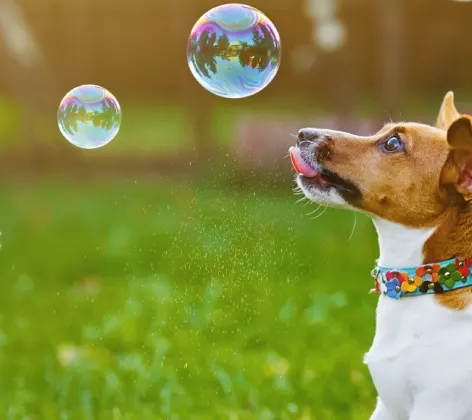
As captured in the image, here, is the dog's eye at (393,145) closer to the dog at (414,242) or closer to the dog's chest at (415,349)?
the dog at (414,242)

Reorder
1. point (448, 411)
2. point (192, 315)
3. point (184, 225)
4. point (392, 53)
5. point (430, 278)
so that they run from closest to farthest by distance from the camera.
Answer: point (448, 411)
point (430, 278)
point (192, 315)
point (184, 225)
point (392, 53)

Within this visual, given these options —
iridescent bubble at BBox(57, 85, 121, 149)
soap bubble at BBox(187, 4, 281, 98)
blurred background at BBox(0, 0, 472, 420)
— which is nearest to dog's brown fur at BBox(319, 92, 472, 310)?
soap bubble at BBox(187, 4, 281, 98)

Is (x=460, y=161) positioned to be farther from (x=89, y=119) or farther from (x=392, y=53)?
(x=392, y=53)

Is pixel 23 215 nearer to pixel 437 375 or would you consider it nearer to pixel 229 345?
pixel 229 345

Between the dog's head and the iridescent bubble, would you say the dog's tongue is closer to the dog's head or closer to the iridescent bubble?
the dog's head

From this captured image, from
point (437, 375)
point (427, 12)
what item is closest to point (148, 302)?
point (437, 375)

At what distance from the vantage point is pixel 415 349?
126 inches

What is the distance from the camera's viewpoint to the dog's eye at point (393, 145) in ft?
11.7

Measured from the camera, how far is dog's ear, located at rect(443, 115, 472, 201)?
10.8 feet

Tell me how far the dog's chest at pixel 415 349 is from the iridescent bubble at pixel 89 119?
220 cm

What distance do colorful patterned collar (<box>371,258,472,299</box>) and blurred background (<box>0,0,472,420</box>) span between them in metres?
1.27

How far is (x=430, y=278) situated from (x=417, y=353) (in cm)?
27

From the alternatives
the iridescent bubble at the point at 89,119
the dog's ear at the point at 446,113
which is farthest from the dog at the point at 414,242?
the iridescent bubble at the point at 89,119

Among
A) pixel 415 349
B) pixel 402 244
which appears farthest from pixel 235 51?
pixel 415 349
